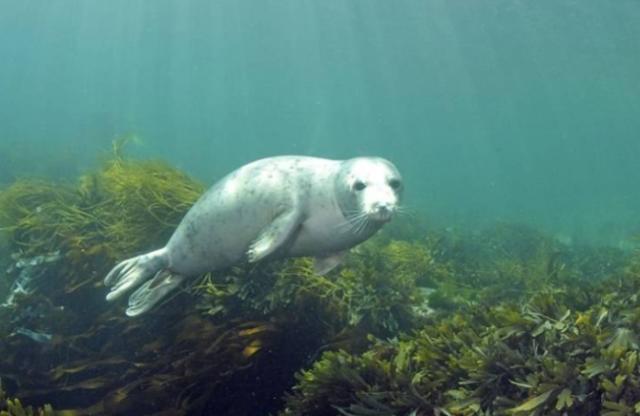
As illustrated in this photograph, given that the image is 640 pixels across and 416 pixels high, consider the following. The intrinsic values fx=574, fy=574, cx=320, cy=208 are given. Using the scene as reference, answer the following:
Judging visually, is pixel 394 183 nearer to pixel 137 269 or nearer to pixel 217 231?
pixel 217 231

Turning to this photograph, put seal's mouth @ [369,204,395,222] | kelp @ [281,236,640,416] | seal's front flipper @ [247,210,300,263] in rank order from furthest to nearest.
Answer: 1. seal's front flipper @ [247,210,300,263]
2. seal's mouth @ [369,204,395,222]
3. kelp @ [281,236,640,416]

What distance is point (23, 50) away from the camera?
325ft

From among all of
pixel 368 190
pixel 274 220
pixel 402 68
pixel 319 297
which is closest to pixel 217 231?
pixel 274 220

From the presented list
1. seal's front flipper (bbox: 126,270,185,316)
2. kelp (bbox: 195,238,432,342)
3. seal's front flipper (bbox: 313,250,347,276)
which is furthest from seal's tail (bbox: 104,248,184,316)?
seal's front flipper (bbox: 313,250,347,276)

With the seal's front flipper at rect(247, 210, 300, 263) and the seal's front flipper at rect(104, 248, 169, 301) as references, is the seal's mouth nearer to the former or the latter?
the seal's front flipper at rect(247, 210, 300, 263)

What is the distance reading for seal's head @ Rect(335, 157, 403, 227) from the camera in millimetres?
3717

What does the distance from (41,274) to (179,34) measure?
5579 cm

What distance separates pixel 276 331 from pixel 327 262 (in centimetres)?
66

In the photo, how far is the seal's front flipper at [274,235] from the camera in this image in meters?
3.99

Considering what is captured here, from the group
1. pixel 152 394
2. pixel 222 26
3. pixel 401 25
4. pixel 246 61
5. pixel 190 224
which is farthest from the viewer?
pixel 246 61

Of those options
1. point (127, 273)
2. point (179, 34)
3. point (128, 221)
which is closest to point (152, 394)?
point (127, 273)

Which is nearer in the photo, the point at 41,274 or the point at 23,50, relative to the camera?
the point at 41,274

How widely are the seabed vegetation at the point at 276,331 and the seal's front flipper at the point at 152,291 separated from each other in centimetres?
17

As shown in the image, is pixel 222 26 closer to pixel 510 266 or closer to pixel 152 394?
pixel 510 266
